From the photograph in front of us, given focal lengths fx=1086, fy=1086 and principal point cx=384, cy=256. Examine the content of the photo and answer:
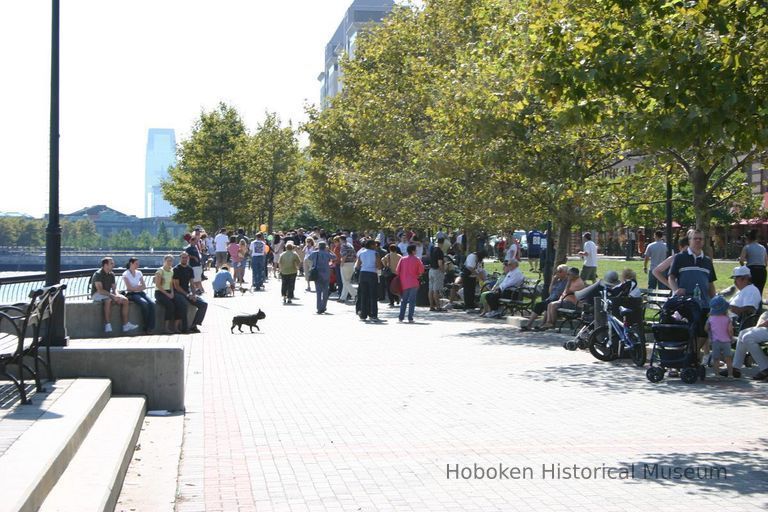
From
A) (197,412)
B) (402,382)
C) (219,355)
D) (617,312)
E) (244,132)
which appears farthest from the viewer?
(244,132)

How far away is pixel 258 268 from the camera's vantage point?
36156 mm

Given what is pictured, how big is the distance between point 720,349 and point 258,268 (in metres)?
24.5

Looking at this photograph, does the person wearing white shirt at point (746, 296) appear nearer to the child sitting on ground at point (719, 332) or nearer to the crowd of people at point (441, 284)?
the crowd of people at point (441, 284)

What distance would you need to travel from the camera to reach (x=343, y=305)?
29.6m

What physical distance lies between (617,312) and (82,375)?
7802 millimetres

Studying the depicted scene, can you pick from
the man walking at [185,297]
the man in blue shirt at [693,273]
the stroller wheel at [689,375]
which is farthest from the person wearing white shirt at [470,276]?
the stroller wheel at [689,375]

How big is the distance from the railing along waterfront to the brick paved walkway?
9.08 feet

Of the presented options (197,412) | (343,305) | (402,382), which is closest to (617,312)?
(402,382)

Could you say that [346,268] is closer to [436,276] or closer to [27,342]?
[436,276]

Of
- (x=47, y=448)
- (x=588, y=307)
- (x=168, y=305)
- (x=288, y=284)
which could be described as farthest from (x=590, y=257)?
(x=47, y=448)

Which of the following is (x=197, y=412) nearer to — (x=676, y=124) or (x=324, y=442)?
(x=324, y=442)

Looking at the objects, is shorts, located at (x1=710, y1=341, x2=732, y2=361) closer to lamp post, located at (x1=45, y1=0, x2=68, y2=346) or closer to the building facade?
lamp post, located at (x1=45, y1=0, x2=68, y2=346)

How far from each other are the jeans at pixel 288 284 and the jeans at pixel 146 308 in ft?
31.0

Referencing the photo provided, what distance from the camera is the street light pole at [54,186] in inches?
432
